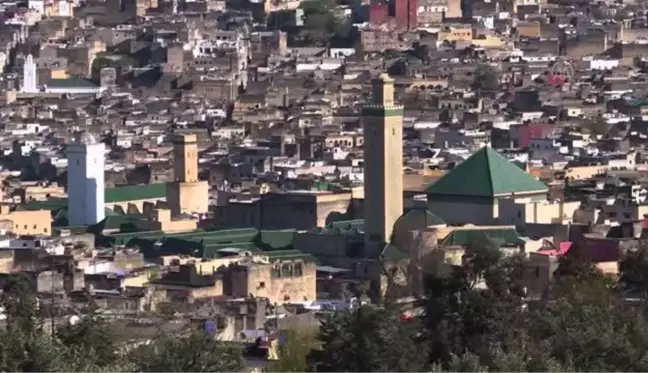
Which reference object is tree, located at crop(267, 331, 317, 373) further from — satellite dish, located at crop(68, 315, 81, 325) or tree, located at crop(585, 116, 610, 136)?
tree, located at crop(585, 116, 610, 136)

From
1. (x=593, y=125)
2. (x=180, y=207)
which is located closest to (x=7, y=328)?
(x=180, y=207)

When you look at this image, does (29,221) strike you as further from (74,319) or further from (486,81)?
(486,81)

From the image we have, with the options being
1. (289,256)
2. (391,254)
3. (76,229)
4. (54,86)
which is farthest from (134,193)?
(54,86)

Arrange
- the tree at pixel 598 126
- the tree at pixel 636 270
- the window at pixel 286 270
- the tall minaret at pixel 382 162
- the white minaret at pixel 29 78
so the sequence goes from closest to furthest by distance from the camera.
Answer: the tree at pixel 636 270
the window at pixel 286 270
the tall minaret at pixel 382 162
the tree at pixel 598 126
the white minaret at pixel 29 78

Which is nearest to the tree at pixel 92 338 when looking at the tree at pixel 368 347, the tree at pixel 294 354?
the tree at pixel 294 354

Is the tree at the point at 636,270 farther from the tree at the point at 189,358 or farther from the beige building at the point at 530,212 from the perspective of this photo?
the tree at the point at 189,358
